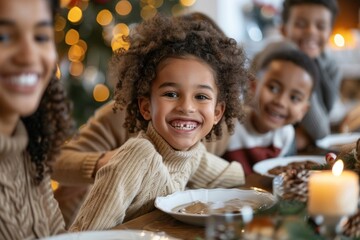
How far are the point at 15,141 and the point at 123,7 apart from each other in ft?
8.79

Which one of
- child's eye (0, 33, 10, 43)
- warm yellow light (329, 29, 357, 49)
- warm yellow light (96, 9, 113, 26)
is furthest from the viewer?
warm yellow light (329, 29, 357, 49)

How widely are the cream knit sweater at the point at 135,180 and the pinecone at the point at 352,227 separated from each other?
0.47 meters

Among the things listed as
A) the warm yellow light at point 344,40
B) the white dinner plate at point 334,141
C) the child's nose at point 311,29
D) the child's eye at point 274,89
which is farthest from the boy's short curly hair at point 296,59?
the warm yellow light at point 344,40

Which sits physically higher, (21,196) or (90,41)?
(90,41)

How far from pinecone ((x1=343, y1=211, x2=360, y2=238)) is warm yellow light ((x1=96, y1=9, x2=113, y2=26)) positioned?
268cm

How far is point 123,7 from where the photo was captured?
11.5ft

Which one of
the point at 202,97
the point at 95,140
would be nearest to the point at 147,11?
the point at 95,140

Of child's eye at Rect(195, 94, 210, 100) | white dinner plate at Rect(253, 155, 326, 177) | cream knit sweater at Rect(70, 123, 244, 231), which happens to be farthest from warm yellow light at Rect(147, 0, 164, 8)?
child's eye at Rect(195, 94, 210, 100)

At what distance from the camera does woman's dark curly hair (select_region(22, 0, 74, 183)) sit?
1024 millimetres

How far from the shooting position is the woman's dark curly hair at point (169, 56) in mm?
1434

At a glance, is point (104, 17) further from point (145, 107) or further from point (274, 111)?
point (145, 107)

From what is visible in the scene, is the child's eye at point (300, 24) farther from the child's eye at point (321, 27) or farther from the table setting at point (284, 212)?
the table setting at point (284, 212)

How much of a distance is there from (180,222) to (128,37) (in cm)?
55

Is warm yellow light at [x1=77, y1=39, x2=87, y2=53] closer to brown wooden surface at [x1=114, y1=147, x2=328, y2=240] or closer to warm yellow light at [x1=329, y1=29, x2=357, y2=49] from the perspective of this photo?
brown wooden surface at [x1=114, y1=147, x2=328, y2=240]
